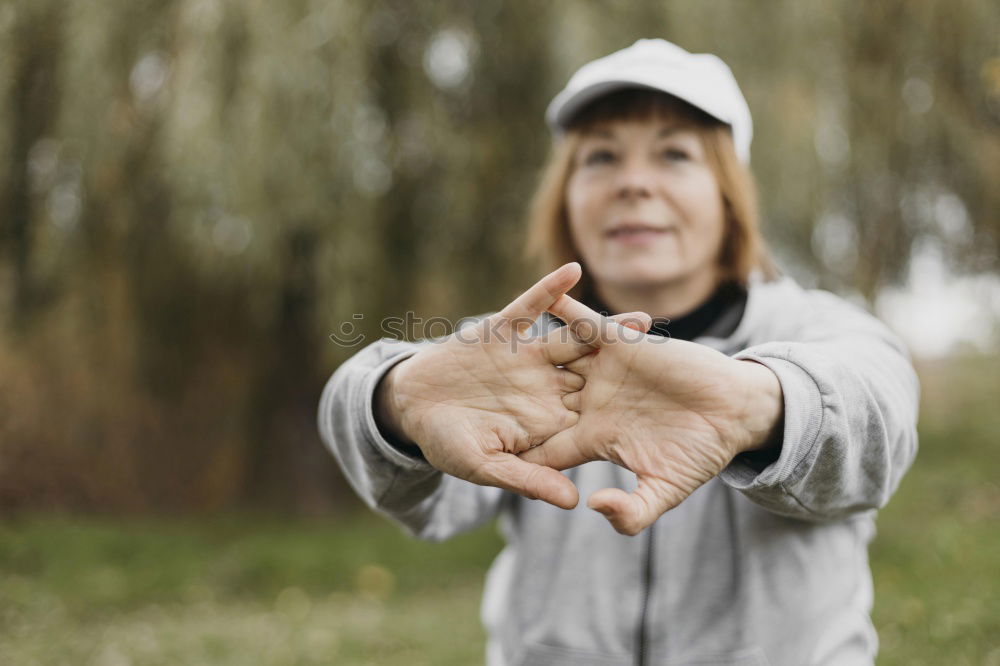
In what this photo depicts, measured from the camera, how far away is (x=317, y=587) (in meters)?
4.36

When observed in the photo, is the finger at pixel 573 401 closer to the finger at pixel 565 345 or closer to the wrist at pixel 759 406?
the finger at pixel 565 345

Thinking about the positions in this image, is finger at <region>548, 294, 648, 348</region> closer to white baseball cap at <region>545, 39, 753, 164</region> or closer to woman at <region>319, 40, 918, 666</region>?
woman at <region>319, 40, 918, 666</region>

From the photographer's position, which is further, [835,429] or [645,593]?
[645,593]

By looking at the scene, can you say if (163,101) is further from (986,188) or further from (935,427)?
(935,427)

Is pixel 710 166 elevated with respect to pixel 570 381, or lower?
elevated

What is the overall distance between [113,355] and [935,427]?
6850 millimetres

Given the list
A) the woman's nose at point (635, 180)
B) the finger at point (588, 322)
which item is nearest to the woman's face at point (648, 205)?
the woman's nose at point (635, 180)

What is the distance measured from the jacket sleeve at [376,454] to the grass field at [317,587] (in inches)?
63.5

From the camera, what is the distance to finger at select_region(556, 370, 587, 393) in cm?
117

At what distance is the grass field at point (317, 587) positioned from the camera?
3020mm

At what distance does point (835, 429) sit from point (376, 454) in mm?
676

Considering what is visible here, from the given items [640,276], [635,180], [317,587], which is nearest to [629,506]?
[640,276]

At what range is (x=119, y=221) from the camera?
422 centimetres

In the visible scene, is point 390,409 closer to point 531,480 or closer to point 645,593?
point 531,480
